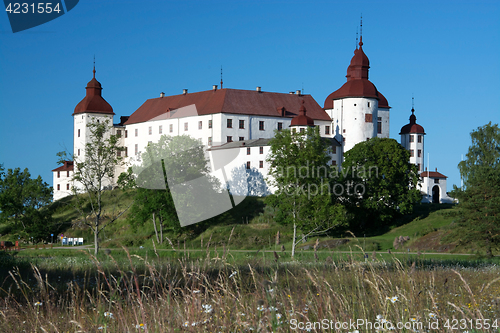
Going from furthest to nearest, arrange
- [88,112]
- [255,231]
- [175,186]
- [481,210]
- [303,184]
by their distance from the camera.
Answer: [88,112] < [175,186] < [255,231] < [303,184] < [481,210]

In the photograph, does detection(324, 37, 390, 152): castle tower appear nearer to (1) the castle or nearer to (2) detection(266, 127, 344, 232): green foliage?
(1) the castle

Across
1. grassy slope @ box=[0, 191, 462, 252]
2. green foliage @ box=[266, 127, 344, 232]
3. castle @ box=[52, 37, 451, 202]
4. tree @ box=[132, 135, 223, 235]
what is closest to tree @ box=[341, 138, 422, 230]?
grassy slope @ box=[0, 191, 462, 252]

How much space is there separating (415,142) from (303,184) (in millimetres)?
46436

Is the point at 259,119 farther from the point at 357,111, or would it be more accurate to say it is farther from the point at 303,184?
the point at 303,184

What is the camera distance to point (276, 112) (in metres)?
77.4

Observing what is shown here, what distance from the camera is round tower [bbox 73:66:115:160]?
83.3m

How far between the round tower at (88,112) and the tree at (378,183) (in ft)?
153

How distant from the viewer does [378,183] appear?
5094 centimetres

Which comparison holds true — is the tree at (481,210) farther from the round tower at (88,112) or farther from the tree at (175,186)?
the round tower at (88,112)

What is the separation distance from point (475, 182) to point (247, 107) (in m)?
56.9

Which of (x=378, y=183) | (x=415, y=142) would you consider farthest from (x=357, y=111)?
(x=378, y=183)

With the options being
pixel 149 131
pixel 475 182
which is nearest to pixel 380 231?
pixel 475 182

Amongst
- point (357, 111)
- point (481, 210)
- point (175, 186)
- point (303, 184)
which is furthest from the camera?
point (357, 111)

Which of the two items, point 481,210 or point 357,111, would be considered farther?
point 357,111
